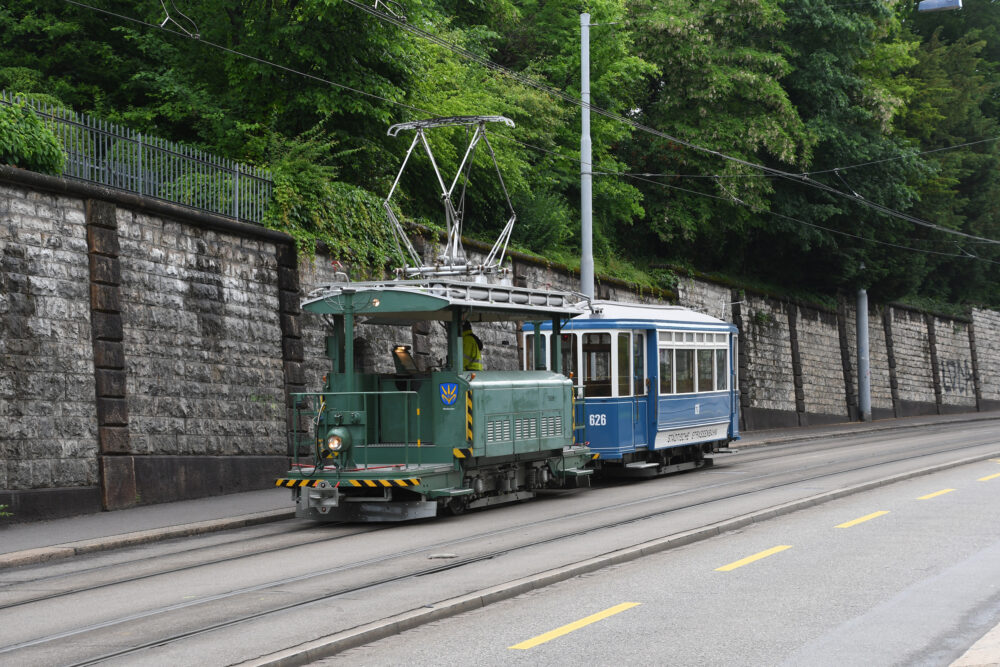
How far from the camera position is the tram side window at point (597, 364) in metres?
20.4

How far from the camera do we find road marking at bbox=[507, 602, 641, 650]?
7.85m

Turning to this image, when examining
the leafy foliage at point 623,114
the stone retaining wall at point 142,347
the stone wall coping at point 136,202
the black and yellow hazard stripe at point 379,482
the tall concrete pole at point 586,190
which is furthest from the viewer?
the tall concrete pole at point 586,190

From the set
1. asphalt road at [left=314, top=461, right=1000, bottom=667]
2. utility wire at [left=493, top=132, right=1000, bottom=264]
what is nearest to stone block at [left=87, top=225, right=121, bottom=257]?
asphalt road at [left=314, top=461, right=1000, bottom=667]

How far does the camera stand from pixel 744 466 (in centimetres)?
2395

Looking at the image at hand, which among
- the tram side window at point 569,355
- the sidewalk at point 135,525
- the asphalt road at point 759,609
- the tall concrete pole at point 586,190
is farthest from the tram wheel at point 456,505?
the tall concrete pole at point 586,190

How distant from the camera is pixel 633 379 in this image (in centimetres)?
2072

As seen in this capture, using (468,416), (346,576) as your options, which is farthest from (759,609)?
(468,416)

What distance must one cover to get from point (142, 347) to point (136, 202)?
87.3 inches

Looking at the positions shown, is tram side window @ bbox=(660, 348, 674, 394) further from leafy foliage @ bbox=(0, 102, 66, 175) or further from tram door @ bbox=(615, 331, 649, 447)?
leafy foliage @ bbox=(0, 102, 66, 175)

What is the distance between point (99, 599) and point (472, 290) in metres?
7.23

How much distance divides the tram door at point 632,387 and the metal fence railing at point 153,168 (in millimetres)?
7032

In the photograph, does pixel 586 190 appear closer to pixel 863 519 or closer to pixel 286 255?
pixel 286 255

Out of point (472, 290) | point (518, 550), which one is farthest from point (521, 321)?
point (518, 550)

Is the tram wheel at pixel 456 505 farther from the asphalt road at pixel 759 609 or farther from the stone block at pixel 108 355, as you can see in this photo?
the stone block at pixel 108 355
